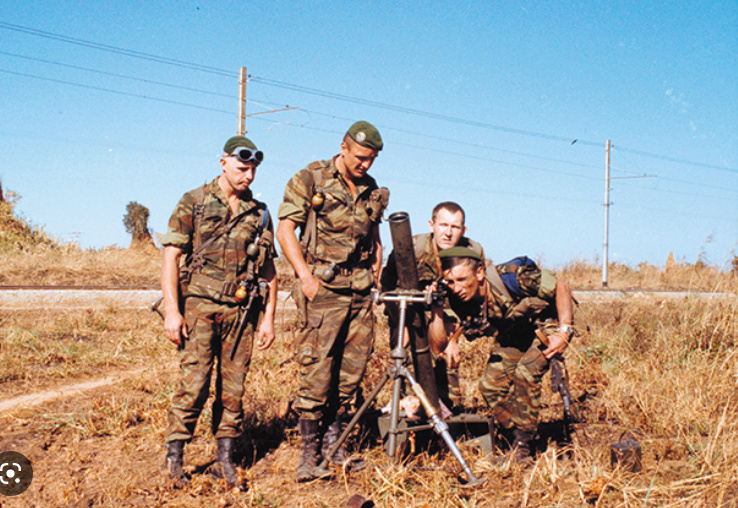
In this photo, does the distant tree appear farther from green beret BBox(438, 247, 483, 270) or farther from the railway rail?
green beret BBox(438, 247, 483, 270)

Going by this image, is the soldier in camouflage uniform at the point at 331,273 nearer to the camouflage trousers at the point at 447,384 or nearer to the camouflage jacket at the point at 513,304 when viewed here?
the camouflage jacket at the point at 513,304

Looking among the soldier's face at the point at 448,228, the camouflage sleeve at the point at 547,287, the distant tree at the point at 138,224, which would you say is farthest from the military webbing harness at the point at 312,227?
the distant tree at the point at 138,224

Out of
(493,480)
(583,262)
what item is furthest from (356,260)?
(583,262)

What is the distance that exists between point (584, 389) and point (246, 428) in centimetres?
346

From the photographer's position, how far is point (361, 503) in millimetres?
3240

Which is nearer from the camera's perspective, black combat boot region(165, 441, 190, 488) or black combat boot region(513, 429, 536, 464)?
black combat boot region(165, 441, 190, 488)

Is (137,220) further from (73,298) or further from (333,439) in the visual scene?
(333,439)

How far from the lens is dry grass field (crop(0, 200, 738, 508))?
3.50 meters

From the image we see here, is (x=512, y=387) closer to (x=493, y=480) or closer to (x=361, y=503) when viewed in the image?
(x=493, y=480)

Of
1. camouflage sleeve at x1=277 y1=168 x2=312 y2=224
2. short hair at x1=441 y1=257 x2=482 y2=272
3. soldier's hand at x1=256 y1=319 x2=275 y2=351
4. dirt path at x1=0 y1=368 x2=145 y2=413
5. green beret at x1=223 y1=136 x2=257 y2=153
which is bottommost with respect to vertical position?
dirt path at x1=0 y1=368 x2=145 y2=413

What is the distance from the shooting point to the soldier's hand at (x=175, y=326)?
3.69 m

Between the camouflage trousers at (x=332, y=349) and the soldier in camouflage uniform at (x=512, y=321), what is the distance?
1.69ft

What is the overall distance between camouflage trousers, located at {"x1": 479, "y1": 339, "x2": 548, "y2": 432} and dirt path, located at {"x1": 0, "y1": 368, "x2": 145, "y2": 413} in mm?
3884

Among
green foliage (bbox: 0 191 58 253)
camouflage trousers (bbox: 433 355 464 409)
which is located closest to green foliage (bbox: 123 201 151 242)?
green foliage (bbox: 0 191 58 253)
